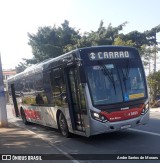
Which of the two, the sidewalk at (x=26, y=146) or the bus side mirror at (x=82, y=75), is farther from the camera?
the bus side mirror at (x=82, y=75)

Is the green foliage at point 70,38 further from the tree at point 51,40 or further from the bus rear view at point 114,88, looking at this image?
the bus rear view at point 114,88

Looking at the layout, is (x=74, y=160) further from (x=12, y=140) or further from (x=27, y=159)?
(x=12, y=140)

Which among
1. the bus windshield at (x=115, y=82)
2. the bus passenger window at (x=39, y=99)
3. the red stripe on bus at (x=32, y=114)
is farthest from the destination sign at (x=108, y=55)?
the red stripe on bus at (x=32, y=114)

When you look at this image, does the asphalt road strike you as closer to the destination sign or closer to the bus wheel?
the bus wheel

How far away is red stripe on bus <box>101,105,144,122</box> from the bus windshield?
33 cm

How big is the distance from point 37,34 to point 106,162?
43254 mm

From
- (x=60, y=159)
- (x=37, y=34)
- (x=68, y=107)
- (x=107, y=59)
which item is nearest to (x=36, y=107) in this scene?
(x=68, y=107)

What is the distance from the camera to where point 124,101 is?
11.7 m

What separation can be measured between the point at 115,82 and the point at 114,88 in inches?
7.8

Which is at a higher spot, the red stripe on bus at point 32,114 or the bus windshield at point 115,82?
the bus windshield at point 115,82

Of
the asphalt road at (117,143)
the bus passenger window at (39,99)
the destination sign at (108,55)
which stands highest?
the destination sign at (108,55)

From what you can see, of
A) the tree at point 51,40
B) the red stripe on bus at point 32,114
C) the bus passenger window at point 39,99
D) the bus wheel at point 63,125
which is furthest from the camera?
the tree at point 51,40

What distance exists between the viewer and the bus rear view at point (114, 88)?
11398mm

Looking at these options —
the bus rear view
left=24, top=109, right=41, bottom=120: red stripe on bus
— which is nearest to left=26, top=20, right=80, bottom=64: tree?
left=24, top=109, right=41, bottom=120: red stripe on bus
